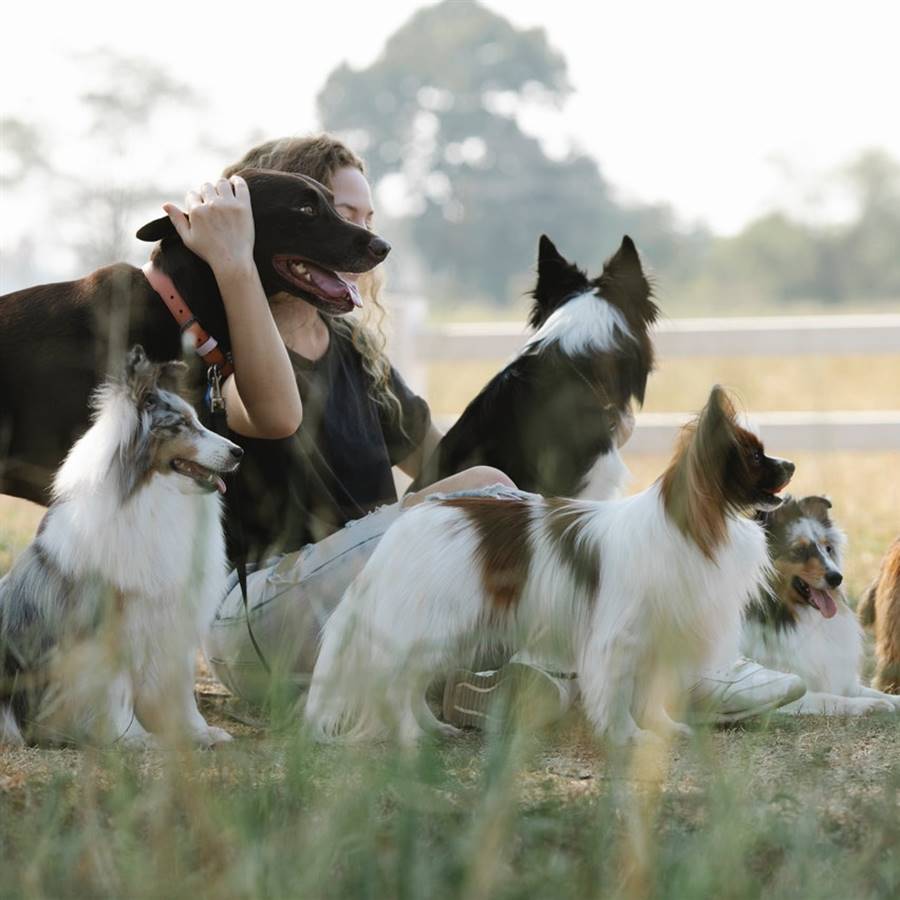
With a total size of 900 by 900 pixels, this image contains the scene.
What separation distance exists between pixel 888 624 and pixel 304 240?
6.15 ft

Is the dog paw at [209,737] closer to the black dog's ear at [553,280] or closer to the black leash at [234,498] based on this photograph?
the black leash at [234,498]

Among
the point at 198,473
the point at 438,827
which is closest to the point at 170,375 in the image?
the point at 198,473

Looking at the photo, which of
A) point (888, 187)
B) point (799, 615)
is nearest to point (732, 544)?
point (799, 615)

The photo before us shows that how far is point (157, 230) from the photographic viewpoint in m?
3.43

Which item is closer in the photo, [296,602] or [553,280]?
[296,602]

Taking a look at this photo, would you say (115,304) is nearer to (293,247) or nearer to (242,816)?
(293,247)

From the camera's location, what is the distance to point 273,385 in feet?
10.8

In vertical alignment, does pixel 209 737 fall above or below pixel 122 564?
below

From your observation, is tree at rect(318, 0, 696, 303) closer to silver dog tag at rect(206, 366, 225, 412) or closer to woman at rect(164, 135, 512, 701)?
woman at rect(164, 135, 512, 701)

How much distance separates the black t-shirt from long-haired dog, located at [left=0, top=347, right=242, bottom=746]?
498mm

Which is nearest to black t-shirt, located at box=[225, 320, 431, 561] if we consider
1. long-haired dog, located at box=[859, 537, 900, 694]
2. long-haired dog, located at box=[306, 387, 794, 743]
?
long-haired dog, located at box=[306, 387, 794, 743]

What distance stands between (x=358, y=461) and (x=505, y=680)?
3.32ft

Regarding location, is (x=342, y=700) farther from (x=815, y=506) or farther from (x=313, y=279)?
(x=815, y=506)

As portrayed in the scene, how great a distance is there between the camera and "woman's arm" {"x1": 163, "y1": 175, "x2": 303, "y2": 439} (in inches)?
127
